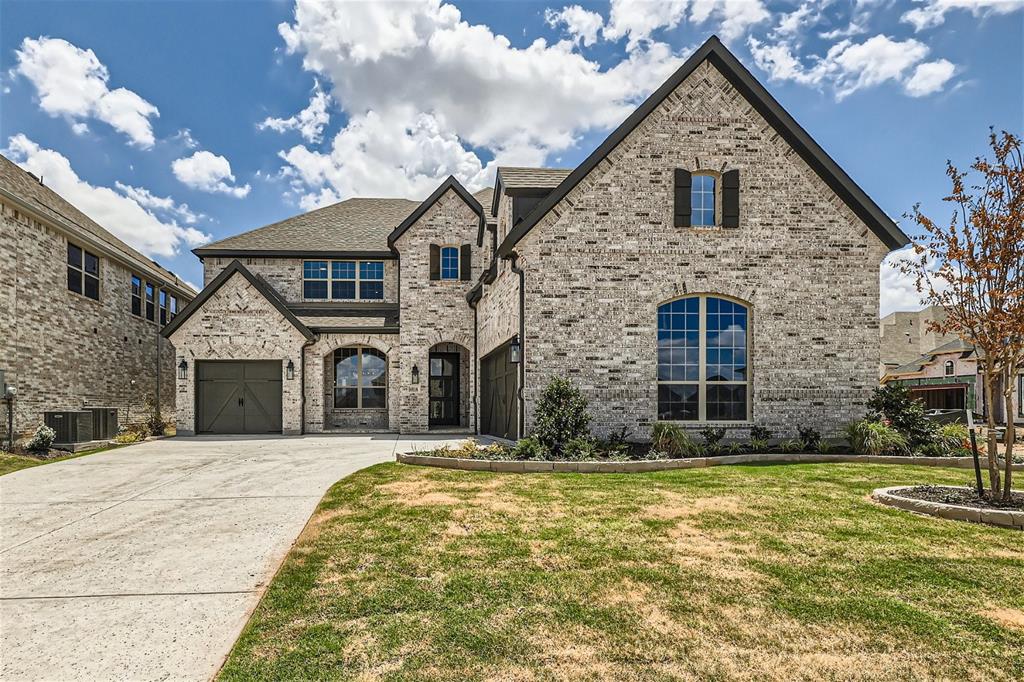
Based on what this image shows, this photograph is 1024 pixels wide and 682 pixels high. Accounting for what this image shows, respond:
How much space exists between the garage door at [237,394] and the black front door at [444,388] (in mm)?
5087

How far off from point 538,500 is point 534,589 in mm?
3107

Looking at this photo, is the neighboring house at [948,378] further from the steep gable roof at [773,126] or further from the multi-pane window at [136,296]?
the multi-pane window at [136,296]

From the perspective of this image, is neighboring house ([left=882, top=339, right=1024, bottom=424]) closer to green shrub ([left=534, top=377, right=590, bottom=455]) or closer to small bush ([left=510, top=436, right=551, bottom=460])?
green shrub ([left=534, top=377, right=590, bottom=455])

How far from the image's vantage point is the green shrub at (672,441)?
11008 millimetres

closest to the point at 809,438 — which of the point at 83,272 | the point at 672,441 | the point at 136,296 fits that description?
the point at 672,441

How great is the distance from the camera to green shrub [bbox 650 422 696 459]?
11008 mm

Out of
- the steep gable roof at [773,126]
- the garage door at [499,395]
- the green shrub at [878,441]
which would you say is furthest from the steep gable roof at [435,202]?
the green shrub at [878,441]

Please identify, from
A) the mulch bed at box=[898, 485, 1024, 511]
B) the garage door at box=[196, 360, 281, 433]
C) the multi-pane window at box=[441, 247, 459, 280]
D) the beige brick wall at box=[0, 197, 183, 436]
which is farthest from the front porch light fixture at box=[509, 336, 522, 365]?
the beige brick wall at box=[0, 197, 183, 436]

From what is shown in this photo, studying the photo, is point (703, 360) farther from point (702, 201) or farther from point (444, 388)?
point (444, 388)

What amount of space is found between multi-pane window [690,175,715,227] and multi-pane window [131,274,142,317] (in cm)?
2108

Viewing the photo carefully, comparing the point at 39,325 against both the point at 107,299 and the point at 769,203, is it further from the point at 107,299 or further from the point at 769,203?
the point at 769,203

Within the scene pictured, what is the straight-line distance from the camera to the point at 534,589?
417 centimetres

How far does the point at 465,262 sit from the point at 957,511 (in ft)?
49.4

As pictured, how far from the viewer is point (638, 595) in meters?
4.05
